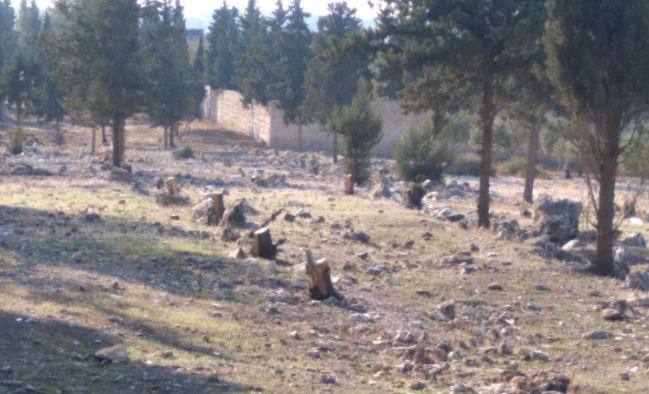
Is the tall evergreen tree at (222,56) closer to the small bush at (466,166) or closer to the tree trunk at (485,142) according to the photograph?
the small bush at (466,166)

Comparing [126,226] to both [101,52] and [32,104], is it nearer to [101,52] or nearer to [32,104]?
[101,52]

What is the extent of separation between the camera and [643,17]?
48.4 feet

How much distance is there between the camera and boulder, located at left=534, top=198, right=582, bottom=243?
19.0 m

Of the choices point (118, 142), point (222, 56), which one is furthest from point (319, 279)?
point (222, 56)

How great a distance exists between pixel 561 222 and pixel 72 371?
13172 mm

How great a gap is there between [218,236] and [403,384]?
953 centimetres

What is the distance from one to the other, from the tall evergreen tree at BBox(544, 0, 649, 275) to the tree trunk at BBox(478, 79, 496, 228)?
4822 mm

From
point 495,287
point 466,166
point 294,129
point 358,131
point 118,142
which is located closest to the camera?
point 495,287

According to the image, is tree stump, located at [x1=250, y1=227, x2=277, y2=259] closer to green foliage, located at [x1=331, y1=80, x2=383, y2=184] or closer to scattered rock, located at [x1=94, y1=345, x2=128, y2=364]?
scattered rock, located at [x1=94, y1=345, x2=128, y2=364]

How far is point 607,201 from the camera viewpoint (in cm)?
1588

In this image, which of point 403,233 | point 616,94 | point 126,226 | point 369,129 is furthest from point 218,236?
point 369,129

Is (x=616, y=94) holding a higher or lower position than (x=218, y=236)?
higher

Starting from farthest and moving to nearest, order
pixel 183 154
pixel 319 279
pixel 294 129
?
pixel 294 129 → pixel 183 154 → pixel 319 279

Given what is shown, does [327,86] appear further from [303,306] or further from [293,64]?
[303,306]
